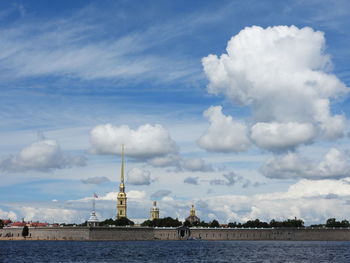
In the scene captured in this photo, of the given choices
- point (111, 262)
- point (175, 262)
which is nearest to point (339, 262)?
point (175, 262)

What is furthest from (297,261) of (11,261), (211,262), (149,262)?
(11,261)

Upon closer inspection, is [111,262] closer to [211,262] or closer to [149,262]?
[149,262]

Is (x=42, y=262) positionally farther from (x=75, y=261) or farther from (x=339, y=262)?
(x=339, y=262)

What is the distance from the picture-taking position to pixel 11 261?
95.0m

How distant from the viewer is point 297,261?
96000mm

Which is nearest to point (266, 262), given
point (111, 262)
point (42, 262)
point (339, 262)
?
point (339, 262)

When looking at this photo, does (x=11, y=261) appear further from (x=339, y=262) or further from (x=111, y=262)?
(x=339, y=262)

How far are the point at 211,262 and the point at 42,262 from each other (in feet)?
79.6

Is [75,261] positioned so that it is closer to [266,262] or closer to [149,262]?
[149,262]

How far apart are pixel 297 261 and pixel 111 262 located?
2741 cm

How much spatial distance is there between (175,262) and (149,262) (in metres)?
3.81

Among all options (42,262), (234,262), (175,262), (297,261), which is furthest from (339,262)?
(42,262)

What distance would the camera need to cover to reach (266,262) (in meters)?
93.3

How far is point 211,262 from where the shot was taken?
9381 cm
